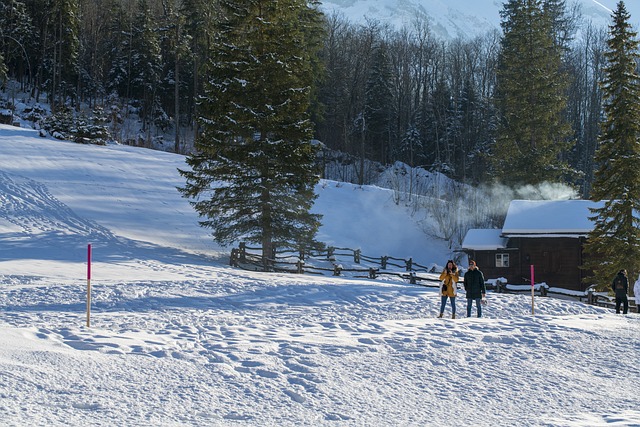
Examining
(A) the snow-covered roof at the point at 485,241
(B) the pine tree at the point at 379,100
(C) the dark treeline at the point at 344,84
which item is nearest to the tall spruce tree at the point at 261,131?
(A) the snow-covered roof at the point at 485,241

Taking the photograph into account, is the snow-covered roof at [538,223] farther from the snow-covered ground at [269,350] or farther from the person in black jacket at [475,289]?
the person in black jacket at [475,289]

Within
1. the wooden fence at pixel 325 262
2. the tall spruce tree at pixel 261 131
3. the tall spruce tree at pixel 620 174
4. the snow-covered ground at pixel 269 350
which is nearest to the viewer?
the snow-covered ground at pixel 269 350

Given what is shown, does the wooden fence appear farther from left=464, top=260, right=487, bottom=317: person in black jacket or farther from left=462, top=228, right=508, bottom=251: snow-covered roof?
left=464, top=260, right=487, bottom=317: person in black jacket

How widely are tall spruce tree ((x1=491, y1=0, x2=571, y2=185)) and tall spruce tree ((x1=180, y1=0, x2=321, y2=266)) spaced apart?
Result: 20756 millimetres

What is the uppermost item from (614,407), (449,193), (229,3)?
(229,3)

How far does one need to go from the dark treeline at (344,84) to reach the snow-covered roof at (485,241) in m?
24.6

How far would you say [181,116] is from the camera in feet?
221

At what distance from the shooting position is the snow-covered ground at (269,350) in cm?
737

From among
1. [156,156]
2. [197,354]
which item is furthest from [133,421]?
[156,156]

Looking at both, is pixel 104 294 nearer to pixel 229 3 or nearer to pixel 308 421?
pixel 308 421

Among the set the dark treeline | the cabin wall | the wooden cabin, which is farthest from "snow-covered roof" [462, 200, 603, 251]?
the dark treeline

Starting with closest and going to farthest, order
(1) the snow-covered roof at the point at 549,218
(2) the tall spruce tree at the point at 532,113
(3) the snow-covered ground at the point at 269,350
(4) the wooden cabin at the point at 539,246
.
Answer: (3) the snow-covered ground at the point at 269,350 < (1) the snow-covered roof at the point at 549,218 < (4) the wooden cabin at the point at 539,246 < (2) the tall spruce tree at the point at 532,113

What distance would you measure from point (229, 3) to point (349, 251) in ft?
48.7

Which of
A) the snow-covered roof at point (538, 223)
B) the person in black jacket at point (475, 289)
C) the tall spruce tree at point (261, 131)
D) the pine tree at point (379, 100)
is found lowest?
the person in black jacket at point (475, 289)
